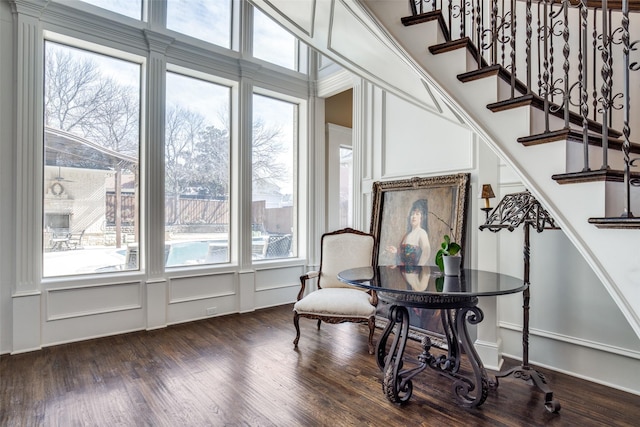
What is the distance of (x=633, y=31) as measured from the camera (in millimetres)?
2590

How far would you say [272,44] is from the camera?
4.73 m

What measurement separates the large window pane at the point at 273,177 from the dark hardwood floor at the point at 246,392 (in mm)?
1731

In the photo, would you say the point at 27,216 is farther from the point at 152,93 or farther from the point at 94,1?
the point at 94,1

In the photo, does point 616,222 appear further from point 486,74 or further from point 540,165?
point 486,74

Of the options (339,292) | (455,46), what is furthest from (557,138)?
(339,292)

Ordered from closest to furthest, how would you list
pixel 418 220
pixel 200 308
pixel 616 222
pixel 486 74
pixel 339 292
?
pixel 616 222 < pixel 486 74 < pixel 339 292 < pixel 418 220 < pixel 200 308

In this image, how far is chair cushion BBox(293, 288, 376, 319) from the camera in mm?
2979

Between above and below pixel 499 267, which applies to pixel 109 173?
above

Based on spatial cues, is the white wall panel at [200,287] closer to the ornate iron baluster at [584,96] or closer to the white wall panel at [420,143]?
the white wall panel at [420,143]

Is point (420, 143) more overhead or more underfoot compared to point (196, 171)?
more overhead

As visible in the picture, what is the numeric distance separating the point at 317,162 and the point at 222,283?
2.11 metres

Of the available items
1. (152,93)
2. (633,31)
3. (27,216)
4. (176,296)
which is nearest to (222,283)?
(176,296)

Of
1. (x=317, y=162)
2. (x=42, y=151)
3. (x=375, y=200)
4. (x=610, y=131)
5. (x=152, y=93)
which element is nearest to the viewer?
(x=610, y=131)

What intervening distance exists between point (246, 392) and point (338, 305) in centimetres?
102
